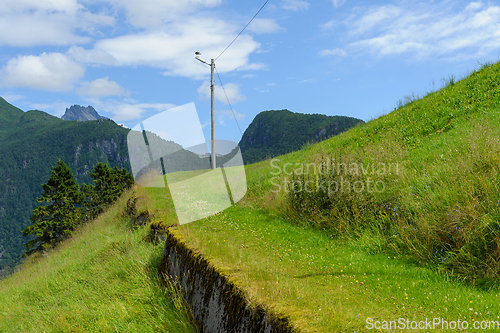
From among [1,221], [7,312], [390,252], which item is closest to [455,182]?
[390,252]

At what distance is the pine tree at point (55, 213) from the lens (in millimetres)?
28266

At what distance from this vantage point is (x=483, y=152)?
19.2 feet

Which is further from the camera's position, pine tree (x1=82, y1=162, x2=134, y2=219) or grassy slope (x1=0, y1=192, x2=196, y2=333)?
pine tree (x1=82, y1=162, x2=134, y2=219)

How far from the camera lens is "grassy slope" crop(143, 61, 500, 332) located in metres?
3.63

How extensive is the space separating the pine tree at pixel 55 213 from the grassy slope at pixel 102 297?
2064 cm

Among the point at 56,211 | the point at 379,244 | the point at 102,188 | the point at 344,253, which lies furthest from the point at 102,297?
the point at 102,188

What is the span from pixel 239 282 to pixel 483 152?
18.0 ft

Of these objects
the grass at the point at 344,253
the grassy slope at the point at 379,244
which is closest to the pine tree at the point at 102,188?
the grass at the point at 344,253

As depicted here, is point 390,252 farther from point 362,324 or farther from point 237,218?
point 237,218

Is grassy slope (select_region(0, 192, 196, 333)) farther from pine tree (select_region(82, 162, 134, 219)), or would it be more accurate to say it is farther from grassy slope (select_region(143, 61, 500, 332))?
pine tree (select_region(82, 162, 134, 219))

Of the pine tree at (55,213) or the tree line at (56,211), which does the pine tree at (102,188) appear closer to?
the tree line at (56,211)

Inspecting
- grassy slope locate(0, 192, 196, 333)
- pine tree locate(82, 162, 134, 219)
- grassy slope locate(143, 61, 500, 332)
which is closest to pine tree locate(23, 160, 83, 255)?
pine tree locate(82, 162, 134, 219)

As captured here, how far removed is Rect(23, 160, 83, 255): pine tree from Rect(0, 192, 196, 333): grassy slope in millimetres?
20640

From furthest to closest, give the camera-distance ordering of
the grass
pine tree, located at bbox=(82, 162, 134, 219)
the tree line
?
pine tree, located at bbox=(82, 162, 134, 219), the tree line, the grass
